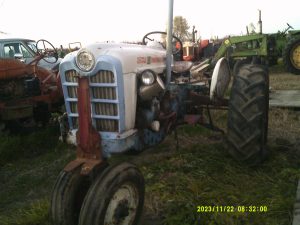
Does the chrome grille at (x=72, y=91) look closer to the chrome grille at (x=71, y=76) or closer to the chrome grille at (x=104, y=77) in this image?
the chrome grille at (x=71, y=76)

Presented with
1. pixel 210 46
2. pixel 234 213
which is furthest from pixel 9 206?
pixel 210 46

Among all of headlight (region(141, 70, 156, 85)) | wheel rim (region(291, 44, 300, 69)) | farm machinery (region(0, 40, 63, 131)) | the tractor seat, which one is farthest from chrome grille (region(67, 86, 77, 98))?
wheel rim (region(291, 44, 300, 69))

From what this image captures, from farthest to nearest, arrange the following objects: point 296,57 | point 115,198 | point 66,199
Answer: point 296,57 < point 66,199 < point 115,198

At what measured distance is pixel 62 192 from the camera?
2.77 meters

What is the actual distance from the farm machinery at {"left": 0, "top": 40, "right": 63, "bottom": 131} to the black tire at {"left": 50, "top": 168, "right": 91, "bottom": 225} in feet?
10.7

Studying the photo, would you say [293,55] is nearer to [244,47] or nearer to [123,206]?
[244,47]

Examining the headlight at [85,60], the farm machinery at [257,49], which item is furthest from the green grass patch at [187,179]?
the farm machinery at [257,49]

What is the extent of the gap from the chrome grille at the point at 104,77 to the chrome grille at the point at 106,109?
0.66 feet

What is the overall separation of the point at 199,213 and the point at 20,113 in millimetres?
3738

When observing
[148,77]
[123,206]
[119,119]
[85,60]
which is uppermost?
[85,60]

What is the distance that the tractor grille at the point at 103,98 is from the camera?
2959 millimetres

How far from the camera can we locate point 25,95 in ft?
20.0

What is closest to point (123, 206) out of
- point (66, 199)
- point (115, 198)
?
point (115, 198)

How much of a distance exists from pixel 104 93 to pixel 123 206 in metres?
0.89
